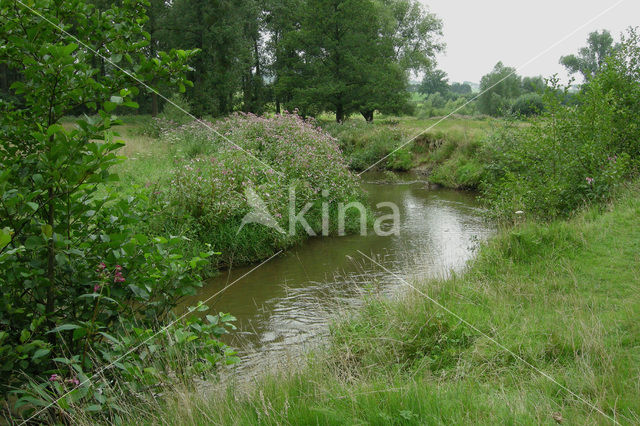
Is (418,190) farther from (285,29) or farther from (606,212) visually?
(285,29)

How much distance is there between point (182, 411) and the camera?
2.78m

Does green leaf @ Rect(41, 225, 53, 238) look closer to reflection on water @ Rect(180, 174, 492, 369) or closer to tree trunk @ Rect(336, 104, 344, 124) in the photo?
reflection on water @ Rect(180, 174, 492, 369)

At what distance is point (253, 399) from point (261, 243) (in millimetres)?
6310

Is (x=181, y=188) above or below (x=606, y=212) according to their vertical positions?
above

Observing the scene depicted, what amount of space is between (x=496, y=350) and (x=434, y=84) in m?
53.2

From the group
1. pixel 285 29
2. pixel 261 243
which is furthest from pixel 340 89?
pixel 261 243

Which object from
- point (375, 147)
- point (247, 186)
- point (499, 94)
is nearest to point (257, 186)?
point (247, 186)

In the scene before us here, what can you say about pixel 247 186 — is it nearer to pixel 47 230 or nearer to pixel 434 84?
pixel 47 230

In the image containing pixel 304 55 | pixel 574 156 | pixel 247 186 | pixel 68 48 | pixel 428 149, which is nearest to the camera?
pixel 68 48

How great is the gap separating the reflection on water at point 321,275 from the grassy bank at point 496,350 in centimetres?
65

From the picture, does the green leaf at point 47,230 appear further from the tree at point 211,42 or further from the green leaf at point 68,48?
the tree at point 211,42

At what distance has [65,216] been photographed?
3.02 metres

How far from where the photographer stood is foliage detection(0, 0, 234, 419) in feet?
9.11

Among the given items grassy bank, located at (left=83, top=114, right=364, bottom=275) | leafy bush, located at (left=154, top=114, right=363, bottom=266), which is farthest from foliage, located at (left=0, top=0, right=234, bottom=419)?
leafy bush, located at (left=154, top=114, right=363, bottom=266)
